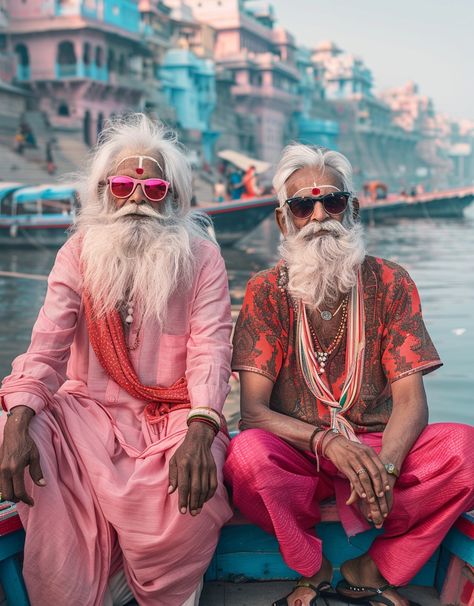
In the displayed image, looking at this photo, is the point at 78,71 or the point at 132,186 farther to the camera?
the point at 78,71

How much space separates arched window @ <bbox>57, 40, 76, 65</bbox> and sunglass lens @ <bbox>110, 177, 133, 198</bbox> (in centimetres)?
3066

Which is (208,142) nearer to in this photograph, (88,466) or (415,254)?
(415,254)

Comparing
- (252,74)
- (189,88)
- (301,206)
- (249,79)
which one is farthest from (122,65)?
(301,206)

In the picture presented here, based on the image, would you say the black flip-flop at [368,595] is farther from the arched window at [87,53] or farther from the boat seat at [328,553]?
the arched window at [87,53]

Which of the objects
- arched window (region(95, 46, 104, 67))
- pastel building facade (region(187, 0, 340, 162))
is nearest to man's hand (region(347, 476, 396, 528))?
arched window (region(95, 46, 104, 67))

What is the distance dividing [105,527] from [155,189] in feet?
3.42

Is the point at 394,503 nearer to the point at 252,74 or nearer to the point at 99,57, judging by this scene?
the point at 99,57

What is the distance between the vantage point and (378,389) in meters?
2.58

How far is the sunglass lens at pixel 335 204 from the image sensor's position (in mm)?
2577

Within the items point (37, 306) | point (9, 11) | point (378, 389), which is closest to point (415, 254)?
point (37, 306)

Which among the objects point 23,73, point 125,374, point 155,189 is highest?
point 23,73

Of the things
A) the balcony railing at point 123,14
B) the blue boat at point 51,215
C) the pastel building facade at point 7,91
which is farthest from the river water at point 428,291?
the balcony railing at point 123,14

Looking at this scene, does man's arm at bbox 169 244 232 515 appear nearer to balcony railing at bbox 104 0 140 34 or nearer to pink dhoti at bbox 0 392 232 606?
pink dhoti at bbox 0 392 232 606

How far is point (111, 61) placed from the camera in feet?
108
